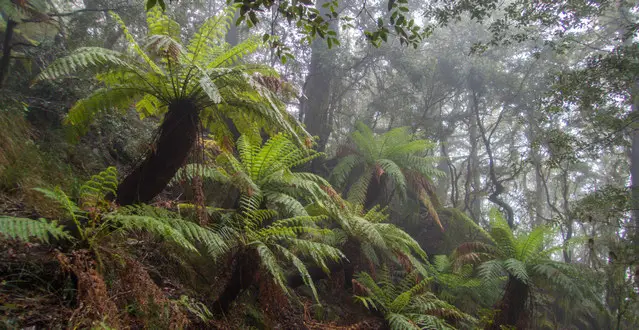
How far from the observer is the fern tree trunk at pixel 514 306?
5062 mm

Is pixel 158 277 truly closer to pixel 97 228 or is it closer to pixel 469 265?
pixel 97 228

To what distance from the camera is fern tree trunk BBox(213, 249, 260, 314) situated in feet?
9.27

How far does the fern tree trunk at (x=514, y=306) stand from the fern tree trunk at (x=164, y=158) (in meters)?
4.50

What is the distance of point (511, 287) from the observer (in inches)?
207

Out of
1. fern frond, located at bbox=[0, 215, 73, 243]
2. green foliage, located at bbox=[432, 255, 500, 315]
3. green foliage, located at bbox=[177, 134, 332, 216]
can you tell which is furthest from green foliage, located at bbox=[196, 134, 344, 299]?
green foliage, located at bbox=[432, 255, 500, 315]

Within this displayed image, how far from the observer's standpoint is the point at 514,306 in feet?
17.0

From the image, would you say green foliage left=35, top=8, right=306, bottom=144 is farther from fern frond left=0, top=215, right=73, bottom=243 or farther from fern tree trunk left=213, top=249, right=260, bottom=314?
fern frond left=0, top=215, right=73, bottom=243

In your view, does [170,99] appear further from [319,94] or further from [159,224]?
[319,94]

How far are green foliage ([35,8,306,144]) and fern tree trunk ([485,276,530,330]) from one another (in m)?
3.92

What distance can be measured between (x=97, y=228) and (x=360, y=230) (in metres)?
2.86

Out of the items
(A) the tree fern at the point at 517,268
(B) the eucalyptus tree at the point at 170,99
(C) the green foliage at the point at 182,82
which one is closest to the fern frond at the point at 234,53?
(C) the green foliage at the point at 182,82

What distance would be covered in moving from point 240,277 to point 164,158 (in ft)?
3.44

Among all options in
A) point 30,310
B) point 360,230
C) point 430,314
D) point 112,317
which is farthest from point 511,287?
point 30,310

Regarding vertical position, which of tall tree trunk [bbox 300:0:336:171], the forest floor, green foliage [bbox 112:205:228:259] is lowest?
the forest floor
